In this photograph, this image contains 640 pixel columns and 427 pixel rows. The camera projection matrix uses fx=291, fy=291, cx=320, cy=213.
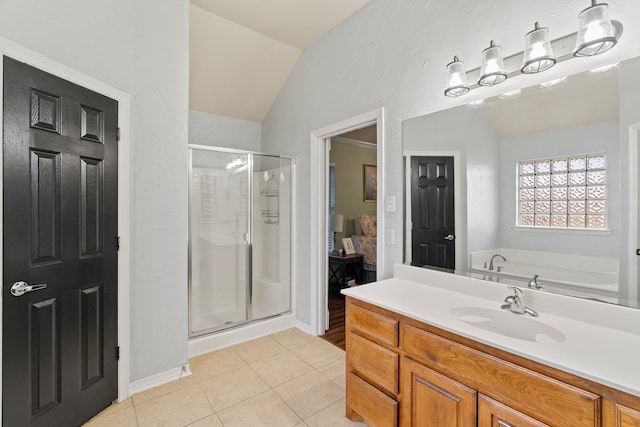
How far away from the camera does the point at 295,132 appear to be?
3379 mm

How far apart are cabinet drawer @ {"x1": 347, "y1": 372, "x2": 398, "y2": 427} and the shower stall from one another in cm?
163

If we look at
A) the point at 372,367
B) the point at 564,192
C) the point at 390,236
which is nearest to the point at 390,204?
the point at 390,236

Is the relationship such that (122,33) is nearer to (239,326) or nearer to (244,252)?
(244,252)

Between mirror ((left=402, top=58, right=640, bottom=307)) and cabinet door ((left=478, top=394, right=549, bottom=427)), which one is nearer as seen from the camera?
cabinet door ((left=478, top=394, right=549, bottom=427))

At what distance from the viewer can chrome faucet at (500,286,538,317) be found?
143 cm

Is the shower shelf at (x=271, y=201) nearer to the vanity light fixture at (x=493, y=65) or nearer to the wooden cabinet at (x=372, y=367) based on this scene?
the wooden cabinet at (x=372, y=367)

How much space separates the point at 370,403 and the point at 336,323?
1815 millimetres

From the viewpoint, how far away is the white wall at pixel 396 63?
59.6 inches

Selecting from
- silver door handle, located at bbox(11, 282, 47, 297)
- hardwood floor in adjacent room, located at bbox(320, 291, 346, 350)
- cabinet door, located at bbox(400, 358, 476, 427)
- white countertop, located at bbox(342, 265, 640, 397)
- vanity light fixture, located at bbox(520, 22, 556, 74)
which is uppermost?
vanity light fixture, located at bbox(520, 22, 556, 74)

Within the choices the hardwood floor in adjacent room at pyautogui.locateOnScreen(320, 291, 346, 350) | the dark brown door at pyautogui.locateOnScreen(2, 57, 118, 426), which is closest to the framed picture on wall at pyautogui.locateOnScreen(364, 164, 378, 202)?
the hardwood floor in adjacent room at pyautogui.locateOnScreen(320, 291, 346, 350)

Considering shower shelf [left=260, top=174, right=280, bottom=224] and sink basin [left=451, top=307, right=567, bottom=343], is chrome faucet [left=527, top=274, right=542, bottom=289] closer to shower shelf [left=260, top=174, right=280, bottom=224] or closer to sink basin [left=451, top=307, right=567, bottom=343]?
sink basin [left=451, top=307, right=567, bottom=343]

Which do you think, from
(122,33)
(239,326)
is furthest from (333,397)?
(122,33)

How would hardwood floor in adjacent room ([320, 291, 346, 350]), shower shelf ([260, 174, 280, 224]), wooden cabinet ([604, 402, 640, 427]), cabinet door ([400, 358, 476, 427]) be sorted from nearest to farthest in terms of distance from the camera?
wooden cabinet ([604, 402, 640, 427]) < cabinet door ([400, 358, 476, 427]) < hardwood floor in adjacent room ([320, 291, 346, 350]) < shower shelf ([260, 174, 280, 224])

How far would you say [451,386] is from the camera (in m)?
1.28
